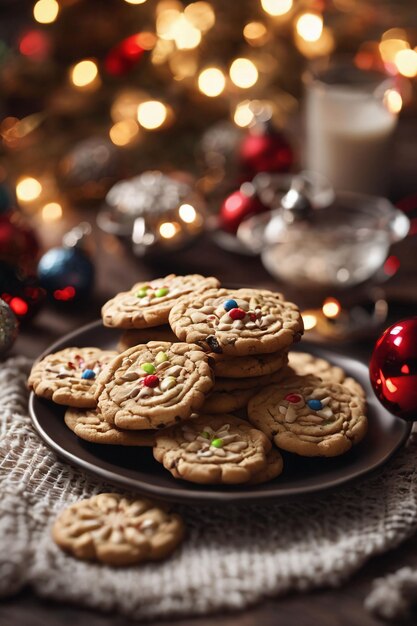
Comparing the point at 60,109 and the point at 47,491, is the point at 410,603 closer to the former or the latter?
the point at 47,491

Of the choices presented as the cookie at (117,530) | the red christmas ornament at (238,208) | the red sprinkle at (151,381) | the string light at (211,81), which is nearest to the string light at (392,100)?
the red christmas ornament at (238,208)

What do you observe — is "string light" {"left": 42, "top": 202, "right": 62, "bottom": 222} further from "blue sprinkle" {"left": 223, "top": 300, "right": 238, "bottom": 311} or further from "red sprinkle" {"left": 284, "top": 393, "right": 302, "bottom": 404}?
"red sprinkle" {"left": 284, "top": 393, "right": 302, "bottom": 404}

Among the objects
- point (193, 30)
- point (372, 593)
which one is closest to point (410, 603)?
point (372, 593)

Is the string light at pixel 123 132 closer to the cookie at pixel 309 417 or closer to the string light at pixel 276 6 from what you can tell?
the string light at pixel 276 6

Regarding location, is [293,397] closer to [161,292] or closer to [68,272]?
[161,292]

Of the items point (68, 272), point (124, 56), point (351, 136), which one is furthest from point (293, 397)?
point (124, 56)
